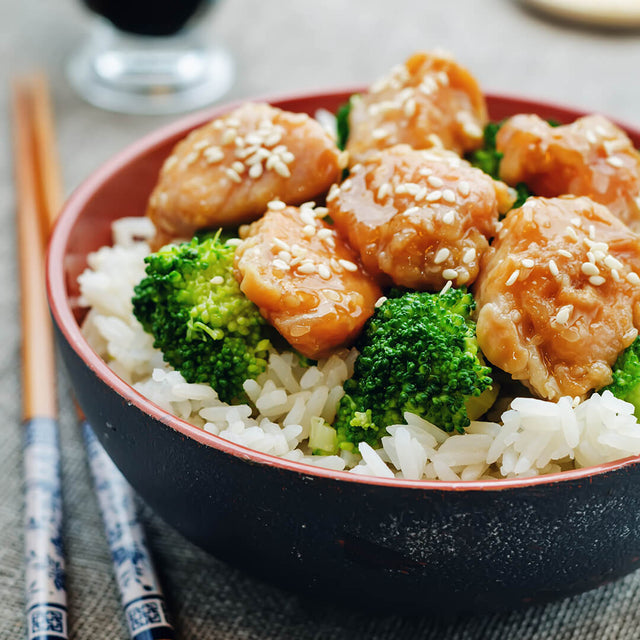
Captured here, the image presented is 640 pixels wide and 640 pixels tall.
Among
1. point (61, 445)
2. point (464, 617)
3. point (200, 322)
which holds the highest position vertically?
point (200, 322)

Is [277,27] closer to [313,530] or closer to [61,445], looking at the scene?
[61,445]

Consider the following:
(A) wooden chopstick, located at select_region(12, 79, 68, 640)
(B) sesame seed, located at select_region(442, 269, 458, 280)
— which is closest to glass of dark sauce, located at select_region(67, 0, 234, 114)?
(A) wooden chopstick, located at select_region(12, 79, 68, 640)

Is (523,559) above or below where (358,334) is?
below

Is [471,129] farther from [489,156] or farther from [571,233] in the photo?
[571,233]

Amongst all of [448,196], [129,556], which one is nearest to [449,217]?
[448,196]

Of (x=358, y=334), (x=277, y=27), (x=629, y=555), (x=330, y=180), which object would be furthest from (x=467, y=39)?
(x=629, y=555)

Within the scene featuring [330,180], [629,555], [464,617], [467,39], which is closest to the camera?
[629,555]

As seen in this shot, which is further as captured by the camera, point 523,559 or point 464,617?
point 464,617
